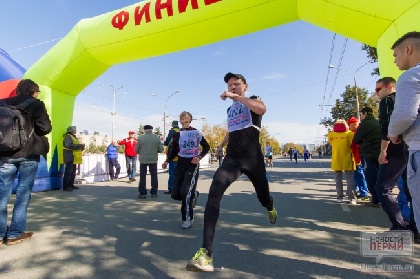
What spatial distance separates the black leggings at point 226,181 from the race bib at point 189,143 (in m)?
1.57

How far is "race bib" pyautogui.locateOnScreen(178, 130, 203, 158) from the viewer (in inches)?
181

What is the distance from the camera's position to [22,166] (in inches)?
140

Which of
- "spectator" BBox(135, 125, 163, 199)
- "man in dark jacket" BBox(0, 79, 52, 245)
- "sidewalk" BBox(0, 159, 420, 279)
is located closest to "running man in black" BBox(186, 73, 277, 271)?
"sidewalk" BBox(0, 159, 420, 279)

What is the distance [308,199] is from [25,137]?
5502 millimetres

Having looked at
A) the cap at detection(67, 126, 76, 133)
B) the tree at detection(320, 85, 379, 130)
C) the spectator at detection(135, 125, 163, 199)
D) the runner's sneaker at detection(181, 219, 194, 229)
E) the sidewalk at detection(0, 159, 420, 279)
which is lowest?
the sidewalk at detection(0, 159, 420, 279)

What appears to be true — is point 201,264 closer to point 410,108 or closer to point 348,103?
point 410,108

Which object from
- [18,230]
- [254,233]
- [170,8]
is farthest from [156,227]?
[170,8]

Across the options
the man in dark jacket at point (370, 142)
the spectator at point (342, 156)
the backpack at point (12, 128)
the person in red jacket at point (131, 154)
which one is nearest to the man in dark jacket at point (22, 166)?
the backpack at point (12, 128)

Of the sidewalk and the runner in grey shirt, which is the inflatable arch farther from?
the sidewalk

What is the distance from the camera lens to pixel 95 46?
271 inches

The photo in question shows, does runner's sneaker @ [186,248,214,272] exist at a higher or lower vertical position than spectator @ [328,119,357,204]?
lower

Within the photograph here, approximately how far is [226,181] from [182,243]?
1042 millimetres

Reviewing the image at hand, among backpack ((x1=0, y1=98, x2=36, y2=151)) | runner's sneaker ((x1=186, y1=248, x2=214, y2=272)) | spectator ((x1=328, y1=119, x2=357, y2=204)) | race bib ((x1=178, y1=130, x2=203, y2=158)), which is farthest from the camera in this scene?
spectator ((x1=328, y1=119, x2=357, y2=204))

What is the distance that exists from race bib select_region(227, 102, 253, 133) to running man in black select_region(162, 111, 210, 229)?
1.20 meters
